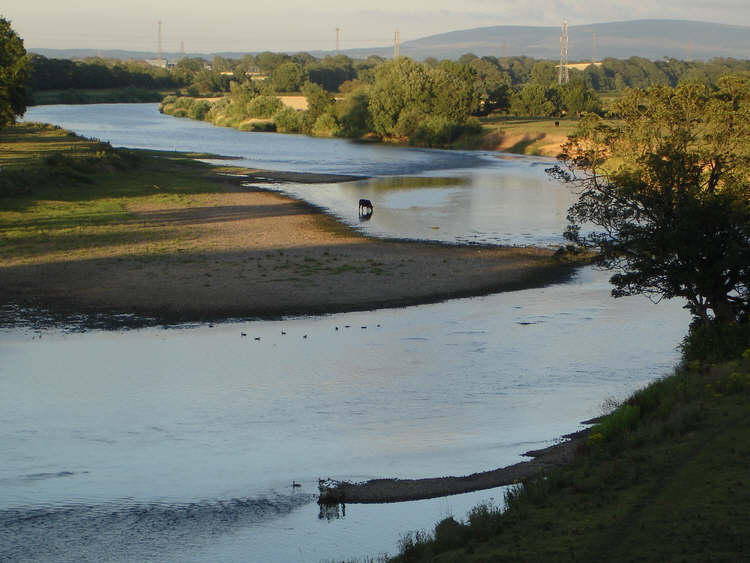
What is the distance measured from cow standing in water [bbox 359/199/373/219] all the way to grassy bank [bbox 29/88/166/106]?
11315cm

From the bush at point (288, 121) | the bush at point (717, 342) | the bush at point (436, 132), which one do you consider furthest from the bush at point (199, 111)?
the bush at point (717, 342)

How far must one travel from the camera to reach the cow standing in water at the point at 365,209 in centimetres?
4043

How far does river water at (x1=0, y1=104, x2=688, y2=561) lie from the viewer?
38.5 ft

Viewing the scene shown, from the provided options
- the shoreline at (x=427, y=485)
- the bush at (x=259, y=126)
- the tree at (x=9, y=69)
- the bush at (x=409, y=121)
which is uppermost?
the tree at (x=9, y=69)

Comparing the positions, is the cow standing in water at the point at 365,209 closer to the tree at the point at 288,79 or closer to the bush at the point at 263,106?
the bush at the point at 263,106

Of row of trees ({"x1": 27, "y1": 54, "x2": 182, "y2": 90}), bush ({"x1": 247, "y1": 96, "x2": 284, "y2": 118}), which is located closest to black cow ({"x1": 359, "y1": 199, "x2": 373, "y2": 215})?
bush ({"x1": 247, "y1": 96, "x2": 284, "y2": 118})

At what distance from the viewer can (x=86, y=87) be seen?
169 metres

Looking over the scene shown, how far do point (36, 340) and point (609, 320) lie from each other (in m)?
13.0

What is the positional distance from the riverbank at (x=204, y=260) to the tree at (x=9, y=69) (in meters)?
13.2

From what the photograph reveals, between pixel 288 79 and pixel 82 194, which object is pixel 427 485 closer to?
pixel 82 194

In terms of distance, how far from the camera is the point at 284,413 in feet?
53.2

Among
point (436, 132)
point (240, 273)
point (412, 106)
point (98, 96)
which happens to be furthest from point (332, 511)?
point (98, 96)

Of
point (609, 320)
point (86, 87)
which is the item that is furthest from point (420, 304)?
point (86, 87)

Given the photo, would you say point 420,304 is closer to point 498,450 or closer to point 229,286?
point 229,286
